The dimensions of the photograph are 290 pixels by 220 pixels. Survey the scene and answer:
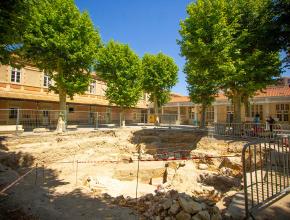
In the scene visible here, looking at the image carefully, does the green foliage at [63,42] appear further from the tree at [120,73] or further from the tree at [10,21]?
the tree at [10,21]

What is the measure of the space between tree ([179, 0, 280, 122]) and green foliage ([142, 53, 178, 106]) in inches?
532

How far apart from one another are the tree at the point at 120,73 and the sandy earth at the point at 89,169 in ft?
16.6

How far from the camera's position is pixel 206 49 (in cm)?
1672

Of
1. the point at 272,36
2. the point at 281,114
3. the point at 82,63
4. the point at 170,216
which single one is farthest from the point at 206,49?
the point at 281,114

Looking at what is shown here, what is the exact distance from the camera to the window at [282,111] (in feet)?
84.8

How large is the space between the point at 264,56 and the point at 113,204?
15.9m

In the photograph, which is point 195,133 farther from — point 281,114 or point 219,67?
Answer: point 281,114

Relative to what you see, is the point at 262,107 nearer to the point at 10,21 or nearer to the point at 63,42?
the point at 63,42

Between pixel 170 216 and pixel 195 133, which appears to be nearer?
pixel 170 216

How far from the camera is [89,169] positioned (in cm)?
1545

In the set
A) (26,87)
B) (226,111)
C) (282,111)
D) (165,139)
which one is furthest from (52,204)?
(226,111)

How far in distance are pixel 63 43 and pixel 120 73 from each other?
9.65 metres

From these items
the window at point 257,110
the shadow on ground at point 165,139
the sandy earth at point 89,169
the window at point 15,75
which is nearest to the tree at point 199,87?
the shadow on ground at point 165,139

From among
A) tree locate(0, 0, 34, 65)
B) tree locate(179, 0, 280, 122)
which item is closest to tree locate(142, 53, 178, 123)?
tree locate(179, 0, 280, 122)
